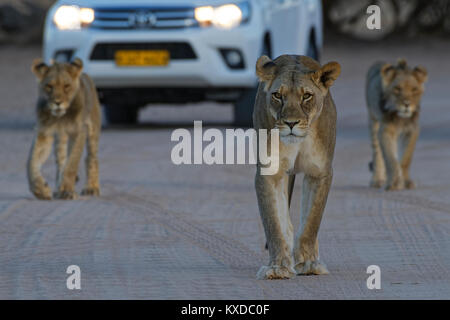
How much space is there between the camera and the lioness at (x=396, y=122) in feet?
28.9

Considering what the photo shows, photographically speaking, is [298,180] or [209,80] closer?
[298,180]

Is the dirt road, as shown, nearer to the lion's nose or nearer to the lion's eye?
the lion's nose

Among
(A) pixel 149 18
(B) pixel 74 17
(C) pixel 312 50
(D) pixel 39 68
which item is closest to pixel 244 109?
(A) pixel 149 18

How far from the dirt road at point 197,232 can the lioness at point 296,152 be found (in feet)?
0.39

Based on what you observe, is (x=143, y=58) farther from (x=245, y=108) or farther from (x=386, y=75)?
(x=386, y=75)

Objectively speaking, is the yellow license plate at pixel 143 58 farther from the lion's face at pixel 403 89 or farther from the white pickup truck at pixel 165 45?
the lion's face at pixel 403 89

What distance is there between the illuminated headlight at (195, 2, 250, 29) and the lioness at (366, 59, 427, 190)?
132 inches

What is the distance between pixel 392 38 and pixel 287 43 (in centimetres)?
1294

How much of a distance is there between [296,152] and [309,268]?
0.49m

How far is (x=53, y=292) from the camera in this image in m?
5.18

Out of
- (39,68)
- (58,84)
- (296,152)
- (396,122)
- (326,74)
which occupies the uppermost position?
(39,68)

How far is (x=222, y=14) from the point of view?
40.4 feet

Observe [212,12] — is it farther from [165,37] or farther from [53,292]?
[53,292]

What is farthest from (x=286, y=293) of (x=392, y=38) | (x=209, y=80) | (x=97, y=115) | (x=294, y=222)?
(x=392, y=38)
